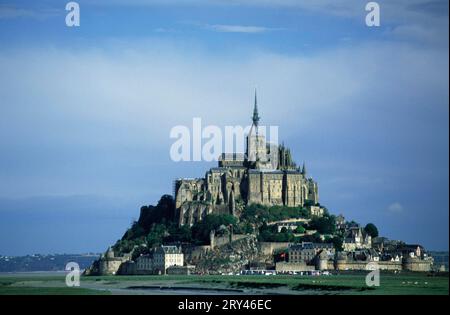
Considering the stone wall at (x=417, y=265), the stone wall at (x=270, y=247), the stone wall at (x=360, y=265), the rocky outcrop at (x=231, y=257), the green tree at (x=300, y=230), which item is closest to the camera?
the stone wall at (x=360, y=265)

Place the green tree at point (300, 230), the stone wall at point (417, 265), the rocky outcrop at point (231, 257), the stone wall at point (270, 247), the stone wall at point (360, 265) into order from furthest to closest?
the green tree at point (300, 230), the stone wall at point (270, 247), the rocky outcrop at point (231, 257), the stone wall at point (417, 265), the stone wall at point (360, 265)

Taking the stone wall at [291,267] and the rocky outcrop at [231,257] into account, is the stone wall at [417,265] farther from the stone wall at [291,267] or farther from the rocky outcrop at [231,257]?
the rocky outcrop at [231,257]

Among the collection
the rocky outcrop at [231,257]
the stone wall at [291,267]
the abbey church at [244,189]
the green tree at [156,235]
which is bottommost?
the stone wall at [291,267]

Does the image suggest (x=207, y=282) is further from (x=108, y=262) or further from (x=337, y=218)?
(x=337, y=218)

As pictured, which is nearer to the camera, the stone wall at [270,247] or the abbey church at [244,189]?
the stone wall at [270,247]

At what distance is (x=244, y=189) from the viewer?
11562 cm

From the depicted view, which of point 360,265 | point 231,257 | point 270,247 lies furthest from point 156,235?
point 360,265

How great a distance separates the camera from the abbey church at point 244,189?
372 ft

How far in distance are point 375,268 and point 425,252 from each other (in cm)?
1429

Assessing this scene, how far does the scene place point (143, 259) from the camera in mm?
109375

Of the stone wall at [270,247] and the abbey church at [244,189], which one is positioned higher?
the abbey church at [244,189]

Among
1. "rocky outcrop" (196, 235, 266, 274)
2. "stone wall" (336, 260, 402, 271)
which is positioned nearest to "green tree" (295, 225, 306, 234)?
"rocky outcrop" (196, 235, 266, 274)

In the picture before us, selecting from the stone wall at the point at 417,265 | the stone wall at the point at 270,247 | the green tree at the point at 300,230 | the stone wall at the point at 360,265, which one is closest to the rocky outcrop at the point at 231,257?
the stone wall at the point at 270,247
